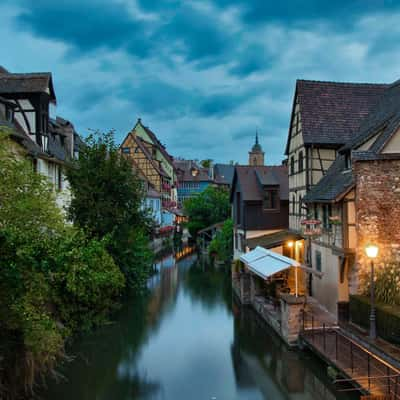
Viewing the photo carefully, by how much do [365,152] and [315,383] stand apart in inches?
294

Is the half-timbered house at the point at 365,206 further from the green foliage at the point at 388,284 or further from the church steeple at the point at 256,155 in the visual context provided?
the church steeple at the point at 256,155

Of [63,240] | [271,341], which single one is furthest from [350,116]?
[63,240]

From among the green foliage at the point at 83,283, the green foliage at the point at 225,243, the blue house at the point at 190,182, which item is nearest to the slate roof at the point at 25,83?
the green foliage at the point at 83,283

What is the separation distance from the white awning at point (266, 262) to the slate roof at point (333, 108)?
19.0ft

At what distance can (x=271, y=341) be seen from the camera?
51.4 ft

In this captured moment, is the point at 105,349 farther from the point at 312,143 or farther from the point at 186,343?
the point at 312,143

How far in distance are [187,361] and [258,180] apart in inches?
605

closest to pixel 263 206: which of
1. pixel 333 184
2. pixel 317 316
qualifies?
pixel 333 184

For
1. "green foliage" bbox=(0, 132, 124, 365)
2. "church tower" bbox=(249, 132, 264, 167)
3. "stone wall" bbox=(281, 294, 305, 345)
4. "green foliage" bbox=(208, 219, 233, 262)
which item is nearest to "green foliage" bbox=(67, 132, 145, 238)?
"green foliage" bbox=(0, 132, 124, 365)

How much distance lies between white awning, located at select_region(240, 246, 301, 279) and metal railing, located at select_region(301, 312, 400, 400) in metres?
2.61

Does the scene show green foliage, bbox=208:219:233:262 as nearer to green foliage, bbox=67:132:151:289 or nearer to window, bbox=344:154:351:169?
green foliage, bbox=67:132:151:289

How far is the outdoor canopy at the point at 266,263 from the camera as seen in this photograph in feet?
55.5

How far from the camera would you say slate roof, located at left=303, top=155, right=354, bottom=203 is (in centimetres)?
1505

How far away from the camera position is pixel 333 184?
664 inches
